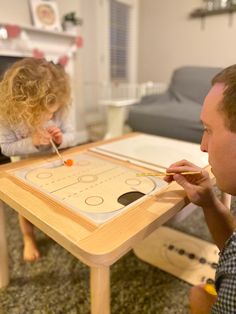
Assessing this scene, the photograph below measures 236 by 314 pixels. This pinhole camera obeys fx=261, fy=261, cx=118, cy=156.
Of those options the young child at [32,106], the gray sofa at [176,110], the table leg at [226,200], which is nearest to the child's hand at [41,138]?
the young child at [32,106]

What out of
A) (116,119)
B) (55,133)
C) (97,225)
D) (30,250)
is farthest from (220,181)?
(116,119)

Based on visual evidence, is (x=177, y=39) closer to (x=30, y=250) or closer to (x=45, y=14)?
(x=45, y=14)

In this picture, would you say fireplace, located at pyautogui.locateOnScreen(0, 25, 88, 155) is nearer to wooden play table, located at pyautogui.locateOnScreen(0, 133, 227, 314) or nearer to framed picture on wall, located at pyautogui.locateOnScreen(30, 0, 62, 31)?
framed picture on wall, located at pyautogui.locateOnScreen(30, 0, 62, 31)

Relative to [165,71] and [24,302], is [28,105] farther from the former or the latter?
[165,71]

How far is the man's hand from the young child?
37 centimetres

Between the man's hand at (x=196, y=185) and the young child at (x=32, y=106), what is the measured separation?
14.5 inches

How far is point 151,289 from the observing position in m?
0.81

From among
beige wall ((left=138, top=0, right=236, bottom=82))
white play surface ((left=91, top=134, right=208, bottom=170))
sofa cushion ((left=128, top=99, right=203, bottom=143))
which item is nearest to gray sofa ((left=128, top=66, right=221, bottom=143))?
sofa cushion ((left=128, top=99, right=203, bottom=143))

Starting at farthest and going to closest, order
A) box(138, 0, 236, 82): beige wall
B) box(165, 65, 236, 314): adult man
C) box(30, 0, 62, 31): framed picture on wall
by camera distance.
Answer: box(138, 0, 236, 82): beige wall → box(30, 0, 62, 31): framed picture on wall → box(165, 65, 236, 314): adult man

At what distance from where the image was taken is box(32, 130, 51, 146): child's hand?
722 mm

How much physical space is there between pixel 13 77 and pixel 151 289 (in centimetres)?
72

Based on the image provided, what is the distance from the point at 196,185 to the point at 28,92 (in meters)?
0.45

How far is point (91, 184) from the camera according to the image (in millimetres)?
593

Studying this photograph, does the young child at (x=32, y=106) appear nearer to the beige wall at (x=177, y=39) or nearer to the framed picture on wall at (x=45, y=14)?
the framed picture on wall at (x=45, y=14)
